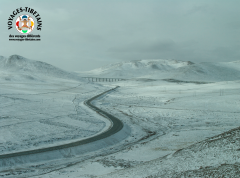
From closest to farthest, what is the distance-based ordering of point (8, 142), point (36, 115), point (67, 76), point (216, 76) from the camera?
point (8, 142), point (36, 115), point (67, 76), point (216, 76)

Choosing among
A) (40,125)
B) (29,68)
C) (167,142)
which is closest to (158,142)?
(167,142)

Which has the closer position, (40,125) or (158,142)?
(158,142)

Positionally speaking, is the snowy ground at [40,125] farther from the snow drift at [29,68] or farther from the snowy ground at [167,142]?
the snow drift at [29,68]

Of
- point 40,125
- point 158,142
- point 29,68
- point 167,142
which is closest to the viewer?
point 167,142

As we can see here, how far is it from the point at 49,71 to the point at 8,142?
119769 mm

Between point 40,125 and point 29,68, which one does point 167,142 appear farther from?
point 29,68

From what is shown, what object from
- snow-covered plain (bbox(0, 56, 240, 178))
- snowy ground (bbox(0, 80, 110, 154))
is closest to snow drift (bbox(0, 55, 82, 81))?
snow-covered plain (bbox(0, 56, 240, 178))

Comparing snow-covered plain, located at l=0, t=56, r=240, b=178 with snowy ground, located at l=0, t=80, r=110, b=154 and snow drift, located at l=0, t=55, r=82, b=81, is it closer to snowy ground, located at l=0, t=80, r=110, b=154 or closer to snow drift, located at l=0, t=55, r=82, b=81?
snowy ground, located at l=0, t=80, r=110, b=154

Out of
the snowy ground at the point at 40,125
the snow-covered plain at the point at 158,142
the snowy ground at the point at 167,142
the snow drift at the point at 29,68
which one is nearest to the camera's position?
the snow-covered plain at the point at 158,142

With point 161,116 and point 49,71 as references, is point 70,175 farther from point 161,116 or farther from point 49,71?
point 49,71

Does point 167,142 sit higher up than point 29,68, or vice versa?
point 29,68

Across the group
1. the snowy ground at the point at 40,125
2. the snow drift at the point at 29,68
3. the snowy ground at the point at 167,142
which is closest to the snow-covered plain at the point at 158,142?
the snowy ground at the point at 167,142

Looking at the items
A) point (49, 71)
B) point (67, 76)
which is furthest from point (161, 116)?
point (49, 71)

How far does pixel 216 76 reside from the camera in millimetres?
171000
